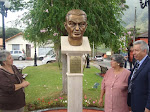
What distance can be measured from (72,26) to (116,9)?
2.48 metres

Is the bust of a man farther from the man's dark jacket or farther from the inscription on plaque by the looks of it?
the man's dark jacket

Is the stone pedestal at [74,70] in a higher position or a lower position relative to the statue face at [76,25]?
lower

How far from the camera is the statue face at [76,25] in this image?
3320mm

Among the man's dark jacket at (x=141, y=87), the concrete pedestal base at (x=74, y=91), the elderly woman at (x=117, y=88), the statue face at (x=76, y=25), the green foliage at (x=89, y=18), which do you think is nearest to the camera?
the man's dark jacket at (x=141, y=87)

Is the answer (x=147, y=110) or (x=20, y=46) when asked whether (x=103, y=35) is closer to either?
(x=147, y=110)

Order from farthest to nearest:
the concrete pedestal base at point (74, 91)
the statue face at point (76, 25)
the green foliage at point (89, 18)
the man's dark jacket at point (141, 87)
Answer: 1. the green foliage at point (89, 18)
2. the concrete pedestal base at point (74, 91)
3. the statue face at point (76, 25)
4. the man's dark jacket at point (141, 87)

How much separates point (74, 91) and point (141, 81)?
142 cm

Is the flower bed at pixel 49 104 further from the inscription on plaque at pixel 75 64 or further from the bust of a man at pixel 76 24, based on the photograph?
the bust of a man at pixel 76 24

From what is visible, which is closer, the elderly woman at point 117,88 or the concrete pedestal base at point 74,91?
the elderly woman at point 117,88

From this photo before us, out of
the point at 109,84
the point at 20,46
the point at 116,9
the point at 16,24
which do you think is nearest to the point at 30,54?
the point at 20,46

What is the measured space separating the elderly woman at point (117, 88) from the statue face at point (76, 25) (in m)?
0.87

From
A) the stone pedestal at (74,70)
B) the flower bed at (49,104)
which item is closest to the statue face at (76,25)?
the stone pedestal at (74,70)

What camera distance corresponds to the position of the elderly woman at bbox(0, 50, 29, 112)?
2715 mm

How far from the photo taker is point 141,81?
2.60 meters
